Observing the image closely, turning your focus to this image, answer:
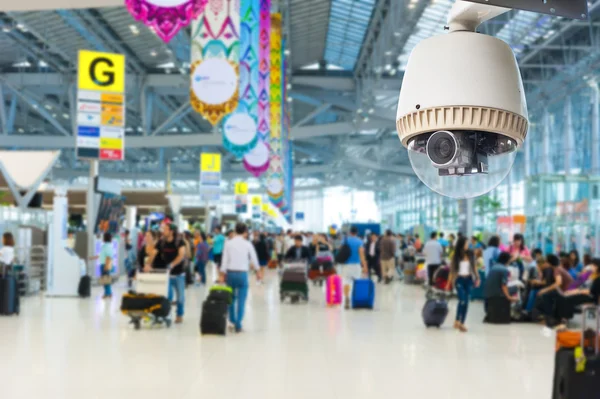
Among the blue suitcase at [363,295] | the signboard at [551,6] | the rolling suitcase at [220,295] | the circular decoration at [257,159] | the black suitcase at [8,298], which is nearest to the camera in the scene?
the signboard at [551,6]

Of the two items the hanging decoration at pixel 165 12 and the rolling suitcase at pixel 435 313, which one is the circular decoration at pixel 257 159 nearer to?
the rolling suitcase at pixel 435 313

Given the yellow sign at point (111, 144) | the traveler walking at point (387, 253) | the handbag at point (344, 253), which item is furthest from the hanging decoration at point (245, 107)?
the traveler walking at point (387, 253)

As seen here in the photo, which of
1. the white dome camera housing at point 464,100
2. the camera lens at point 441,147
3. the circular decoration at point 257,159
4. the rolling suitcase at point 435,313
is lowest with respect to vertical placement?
the rolling suitcase at point 435,313

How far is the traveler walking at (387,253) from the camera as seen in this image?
22.7m

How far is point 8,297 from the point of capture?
12.8 m

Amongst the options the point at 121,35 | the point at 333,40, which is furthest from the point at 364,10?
the point at 121,35

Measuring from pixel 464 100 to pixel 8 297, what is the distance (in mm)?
12381

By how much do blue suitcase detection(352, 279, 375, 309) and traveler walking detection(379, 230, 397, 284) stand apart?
7797 millimetres

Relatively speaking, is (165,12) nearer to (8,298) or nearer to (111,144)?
(8,298)

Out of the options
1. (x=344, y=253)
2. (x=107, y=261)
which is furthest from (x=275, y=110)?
(x=107, y=261)

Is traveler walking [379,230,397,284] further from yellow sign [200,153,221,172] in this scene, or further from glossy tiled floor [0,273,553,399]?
yellow sign [200,153,221,172]

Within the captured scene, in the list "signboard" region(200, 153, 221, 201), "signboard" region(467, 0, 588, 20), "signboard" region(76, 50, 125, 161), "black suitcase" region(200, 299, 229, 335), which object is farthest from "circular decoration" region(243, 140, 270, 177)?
"signboard" region(467, 0, 588, 20)

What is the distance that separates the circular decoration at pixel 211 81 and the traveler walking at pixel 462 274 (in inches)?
206

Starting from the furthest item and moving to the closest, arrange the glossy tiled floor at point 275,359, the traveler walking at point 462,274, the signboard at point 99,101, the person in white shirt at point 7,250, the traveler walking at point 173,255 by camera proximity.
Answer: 1. the signboard at point 99,101
2. the person in white shirt at point 7,250
3. the traveler walking at point 173,255
4. the traveler walking at point 462,274
5. the glossy tiled floor at point 275,359
